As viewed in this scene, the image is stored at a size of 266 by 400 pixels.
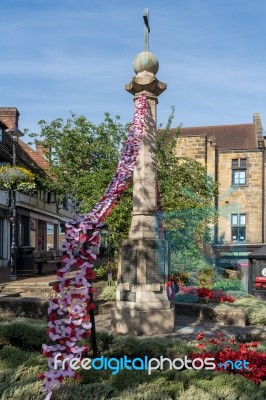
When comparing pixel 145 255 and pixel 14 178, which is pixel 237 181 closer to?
pixel 14 178

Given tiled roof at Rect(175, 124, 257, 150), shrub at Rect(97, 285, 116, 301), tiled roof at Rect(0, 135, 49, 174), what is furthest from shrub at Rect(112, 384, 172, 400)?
tiled roof at Rect(175, 124, 257, 150)

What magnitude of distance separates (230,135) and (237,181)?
14.6ft

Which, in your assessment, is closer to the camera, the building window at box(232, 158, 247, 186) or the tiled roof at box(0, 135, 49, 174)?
the tiled roof at box(0, 135, 49, 174)

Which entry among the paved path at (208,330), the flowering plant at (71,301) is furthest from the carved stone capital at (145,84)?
the flowering plant at (71,301)

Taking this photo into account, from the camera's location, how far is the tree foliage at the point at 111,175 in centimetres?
1875

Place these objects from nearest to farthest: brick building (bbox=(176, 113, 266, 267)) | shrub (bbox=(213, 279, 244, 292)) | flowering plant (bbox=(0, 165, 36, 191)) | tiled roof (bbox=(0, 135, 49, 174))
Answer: shrub (bbox=(213, 279, 244, 292))
flowering plant (bbox=(0, 165, 36, 191))
tiled roof (bbox=(0, 135, 49, 174))
brick building (bbox=(176, 113, 266, 267))

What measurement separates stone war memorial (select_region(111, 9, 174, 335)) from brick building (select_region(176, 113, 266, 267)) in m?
23.6

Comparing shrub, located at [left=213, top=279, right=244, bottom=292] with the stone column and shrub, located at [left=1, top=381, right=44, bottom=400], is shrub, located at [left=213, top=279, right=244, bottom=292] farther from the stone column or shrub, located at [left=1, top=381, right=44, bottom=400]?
shrub, located at [left=1, top=381, right=44, bottom=400]

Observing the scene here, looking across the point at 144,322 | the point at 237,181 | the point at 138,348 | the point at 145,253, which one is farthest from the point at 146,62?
Answer: the point at 237,181

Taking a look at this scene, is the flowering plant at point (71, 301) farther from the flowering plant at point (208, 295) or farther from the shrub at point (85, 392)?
the flowering plant at point (208, 295)

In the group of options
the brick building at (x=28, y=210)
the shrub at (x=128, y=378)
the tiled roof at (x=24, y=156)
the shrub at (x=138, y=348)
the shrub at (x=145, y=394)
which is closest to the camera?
the shrub at (x=145, y=394)

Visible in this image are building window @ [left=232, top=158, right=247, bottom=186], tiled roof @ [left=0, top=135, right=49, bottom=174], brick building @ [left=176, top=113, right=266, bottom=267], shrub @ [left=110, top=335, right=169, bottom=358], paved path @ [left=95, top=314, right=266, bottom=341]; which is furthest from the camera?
building window @ [left=232, top=158, right=247, bottom=186]

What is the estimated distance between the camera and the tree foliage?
61.5 ft

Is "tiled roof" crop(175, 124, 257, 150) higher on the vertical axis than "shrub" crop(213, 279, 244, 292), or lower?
higher
